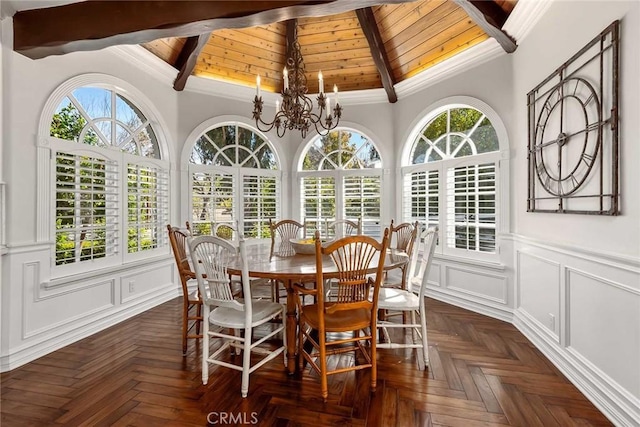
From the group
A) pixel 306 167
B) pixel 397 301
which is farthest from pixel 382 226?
pixel 397 301

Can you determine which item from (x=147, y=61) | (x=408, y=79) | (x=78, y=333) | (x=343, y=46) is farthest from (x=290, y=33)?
(x=78, y=333)

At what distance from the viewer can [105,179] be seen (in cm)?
326

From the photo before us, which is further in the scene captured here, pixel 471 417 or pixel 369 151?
pixel 369 151

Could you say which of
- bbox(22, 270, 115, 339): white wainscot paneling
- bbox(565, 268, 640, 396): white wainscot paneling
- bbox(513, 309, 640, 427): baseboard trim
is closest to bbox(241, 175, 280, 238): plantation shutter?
bbox(22, 270, 115, 339): white wainscot paneling

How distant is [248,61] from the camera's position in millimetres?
4609

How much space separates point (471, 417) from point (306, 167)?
412 centimetres

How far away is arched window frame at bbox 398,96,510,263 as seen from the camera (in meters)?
3.46

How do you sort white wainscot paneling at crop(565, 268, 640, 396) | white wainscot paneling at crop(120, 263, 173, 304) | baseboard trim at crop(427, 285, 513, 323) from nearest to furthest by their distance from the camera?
white wainscot paneling at crop(565, 268, 640, 396) → baseboard trim at crop(427, 285, 513, 323) → white wainscot paneling at crop(120, 263, 173, 304)

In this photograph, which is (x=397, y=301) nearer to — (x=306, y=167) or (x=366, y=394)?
(x=366, y=394)

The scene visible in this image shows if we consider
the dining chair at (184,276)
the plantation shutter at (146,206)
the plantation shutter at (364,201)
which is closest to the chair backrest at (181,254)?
the dining chair at (184,276)

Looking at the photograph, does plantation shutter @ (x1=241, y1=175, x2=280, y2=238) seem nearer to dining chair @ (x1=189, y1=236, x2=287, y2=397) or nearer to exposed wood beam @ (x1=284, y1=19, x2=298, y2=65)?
exposed wood beam @ (x1=284, y1=19, x2=298, y2=65)

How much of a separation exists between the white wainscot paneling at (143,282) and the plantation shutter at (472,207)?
12.5 feet

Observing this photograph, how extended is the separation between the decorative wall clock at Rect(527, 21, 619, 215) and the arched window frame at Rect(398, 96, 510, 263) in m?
0.54

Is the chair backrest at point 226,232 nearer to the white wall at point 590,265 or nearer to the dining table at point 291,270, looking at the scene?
the dining table at point 291,270
